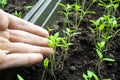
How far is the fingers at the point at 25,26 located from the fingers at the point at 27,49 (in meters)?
0.10

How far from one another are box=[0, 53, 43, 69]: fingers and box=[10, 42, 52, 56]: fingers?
0.04m

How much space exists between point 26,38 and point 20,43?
6 cm

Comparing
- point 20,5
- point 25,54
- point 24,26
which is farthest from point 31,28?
point 20,5

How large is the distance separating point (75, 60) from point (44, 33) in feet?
0.65

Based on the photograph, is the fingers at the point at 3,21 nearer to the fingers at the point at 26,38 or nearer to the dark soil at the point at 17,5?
the fingers at the point at 26,38

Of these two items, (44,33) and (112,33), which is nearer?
(44,33)

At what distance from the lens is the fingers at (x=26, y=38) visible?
52.0 inches


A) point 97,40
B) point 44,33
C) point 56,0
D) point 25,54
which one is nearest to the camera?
point 25,54

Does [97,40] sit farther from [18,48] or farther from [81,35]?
[18,48]

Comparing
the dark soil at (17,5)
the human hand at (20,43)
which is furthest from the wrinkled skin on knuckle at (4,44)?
the dark soil at (17,5)

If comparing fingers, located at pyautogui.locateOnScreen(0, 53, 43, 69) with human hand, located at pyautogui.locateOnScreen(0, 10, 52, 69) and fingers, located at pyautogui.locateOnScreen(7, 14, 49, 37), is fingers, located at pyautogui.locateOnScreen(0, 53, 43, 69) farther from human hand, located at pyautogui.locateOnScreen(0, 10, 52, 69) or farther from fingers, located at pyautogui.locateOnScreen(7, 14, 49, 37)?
fingers, located at pyautogui.locateOnScreen(7, 14, 49, 37)

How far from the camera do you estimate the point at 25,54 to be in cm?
124

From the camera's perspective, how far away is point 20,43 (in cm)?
129

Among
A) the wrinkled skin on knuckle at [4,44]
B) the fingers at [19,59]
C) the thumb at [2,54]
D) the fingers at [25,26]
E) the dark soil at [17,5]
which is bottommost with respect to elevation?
the fingers at [19,59]
